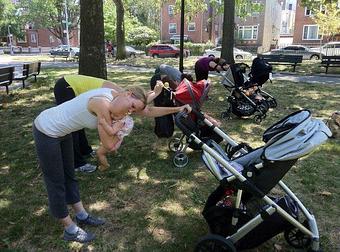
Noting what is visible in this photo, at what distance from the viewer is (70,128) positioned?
3100 mm

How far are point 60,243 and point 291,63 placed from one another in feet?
58.2

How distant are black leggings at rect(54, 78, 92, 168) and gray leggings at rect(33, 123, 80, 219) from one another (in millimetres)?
1146

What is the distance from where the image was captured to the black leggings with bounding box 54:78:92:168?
444 cm

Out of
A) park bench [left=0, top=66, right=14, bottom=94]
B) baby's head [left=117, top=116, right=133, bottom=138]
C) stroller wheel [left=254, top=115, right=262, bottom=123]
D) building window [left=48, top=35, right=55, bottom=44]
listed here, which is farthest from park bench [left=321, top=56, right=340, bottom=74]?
building window [left=48, top=35, right=55, bottom=44]

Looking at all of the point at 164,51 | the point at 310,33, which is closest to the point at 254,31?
the point at 310,33

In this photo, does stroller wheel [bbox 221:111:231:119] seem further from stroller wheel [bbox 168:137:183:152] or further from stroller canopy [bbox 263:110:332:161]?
stroller canopy [bbox 263:110:332:161]

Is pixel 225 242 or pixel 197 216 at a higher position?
pixel 225 242

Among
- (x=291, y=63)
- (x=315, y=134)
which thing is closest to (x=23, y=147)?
(x=315, y=134)

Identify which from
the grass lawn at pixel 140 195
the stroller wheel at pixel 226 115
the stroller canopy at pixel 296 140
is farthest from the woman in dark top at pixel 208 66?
the stroller canopy at pixel 296 140

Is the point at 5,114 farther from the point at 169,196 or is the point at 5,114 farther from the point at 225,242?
the point at 225,242

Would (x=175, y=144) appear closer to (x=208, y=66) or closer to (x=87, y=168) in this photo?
(x=87, y=168)

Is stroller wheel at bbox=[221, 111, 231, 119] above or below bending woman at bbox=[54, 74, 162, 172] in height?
below

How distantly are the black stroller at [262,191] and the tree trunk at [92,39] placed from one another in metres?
5.69

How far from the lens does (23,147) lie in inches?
244
